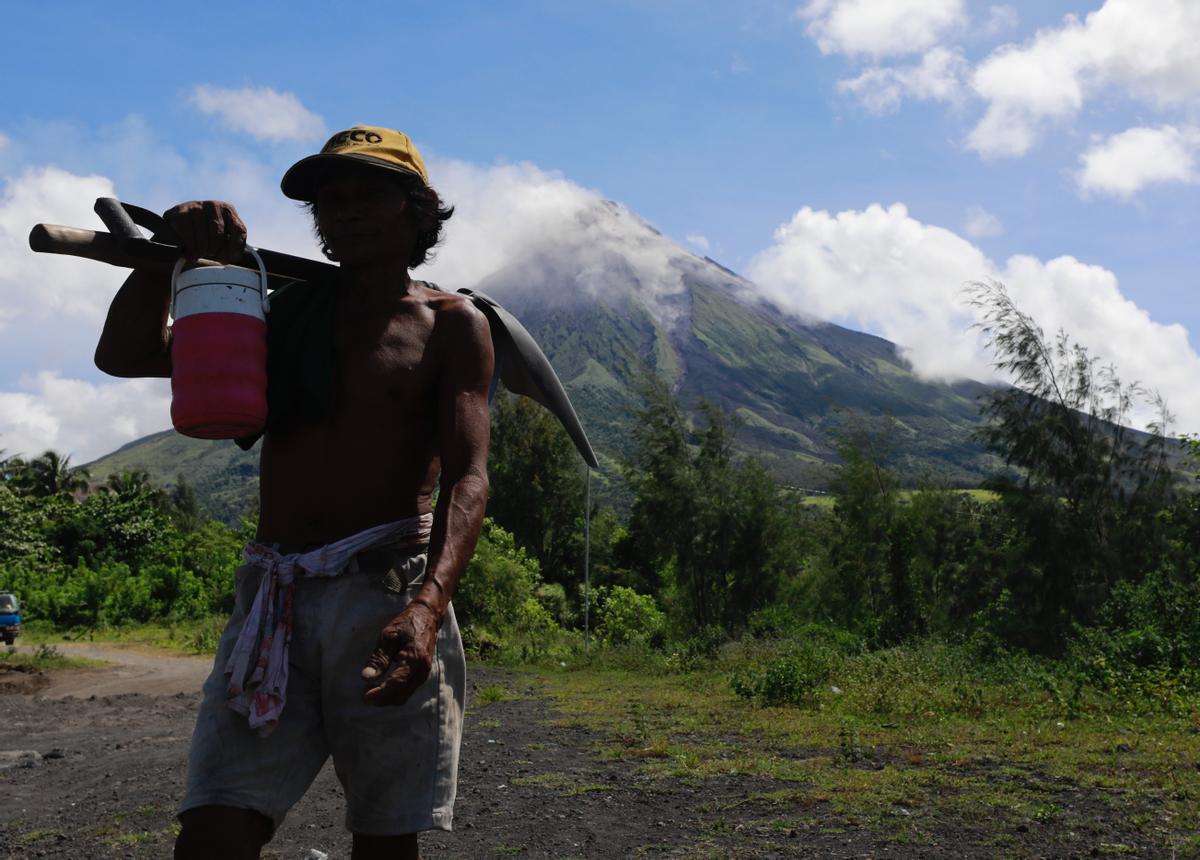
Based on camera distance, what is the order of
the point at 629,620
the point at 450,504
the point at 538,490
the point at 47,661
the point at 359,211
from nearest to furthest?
the point at 450,504 < the point at 359,211 < the point at 47,661 < the point at 629,620 < the point at 538,490

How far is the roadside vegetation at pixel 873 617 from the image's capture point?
20.1 feet

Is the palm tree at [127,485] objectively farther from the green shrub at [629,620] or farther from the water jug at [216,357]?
the water jug at [216,357]

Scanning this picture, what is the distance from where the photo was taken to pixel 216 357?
2.08 metres

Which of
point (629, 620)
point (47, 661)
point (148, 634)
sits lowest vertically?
point (148, 634)

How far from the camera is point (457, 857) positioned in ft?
14.5

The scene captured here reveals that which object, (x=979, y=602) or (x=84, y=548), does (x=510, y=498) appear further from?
(x=979, y=602)

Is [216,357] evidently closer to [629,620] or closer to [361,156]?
[361,156]

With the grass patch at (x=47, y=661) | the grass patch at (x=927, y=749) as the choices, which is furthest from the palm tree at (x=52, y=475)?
the grass patch at (x=927, y=749)

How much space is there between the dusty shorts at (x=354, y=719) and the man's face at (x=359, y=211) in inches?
26.0

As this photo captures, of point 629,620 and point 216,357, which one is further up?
point 216,357

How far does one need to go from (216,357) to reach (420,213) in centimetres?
58

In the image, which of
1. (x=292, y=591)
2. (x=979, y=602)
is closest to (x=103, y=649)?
(x=979, y=602)

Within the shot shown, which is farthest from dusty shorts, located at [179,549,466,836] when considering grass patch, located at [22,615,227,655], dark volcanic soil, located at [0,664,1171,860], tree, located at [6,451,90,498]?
tree, located at [6,451,90,498]

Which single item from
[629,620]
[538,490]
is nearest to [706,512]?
[629,620]
